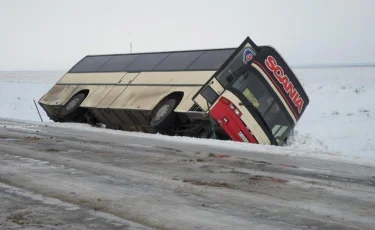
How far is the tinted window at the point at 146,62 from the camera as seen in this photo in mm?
16469

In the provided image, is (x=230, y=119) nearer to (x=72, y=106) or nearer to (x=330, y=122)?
(x=72, y=106)

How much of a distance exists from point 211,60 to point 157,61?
242 cm

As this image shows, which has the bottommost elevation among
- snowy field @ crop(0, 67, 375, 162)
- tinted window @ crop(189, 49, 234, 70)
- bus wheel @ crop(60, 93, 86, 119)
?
snowy field @ crop(0, 67, 375, 162)

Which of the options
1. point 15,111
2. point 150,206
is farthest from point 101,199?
point 15,111

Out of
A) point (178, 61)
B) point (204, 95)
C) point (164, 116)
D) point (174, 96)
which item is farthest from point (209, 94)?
point (178, 61)

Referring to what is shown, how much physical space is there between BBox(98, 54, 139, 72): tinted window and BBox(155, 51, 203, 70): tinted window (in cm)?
186

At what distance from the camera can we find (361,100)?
29.3 m

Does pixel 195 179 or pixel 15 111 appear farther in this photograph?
pixel 15 111

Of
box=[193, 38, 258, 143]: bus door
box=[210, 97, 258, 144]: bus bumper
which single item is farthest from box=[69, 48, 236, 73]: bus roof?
box=[210, 97, 258, 144]: bus bumper

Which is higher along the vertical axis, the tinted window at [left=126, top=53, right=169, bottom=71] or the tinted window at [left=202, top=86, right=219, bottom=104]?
the tinted window at [left=202, top=86, right=219, bottom=104]

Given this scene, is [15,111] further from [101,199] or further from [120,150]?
[101,199]

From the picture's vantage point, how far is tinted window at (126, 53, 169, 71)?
54.0 ft

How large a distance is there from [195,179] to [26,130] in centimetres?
822

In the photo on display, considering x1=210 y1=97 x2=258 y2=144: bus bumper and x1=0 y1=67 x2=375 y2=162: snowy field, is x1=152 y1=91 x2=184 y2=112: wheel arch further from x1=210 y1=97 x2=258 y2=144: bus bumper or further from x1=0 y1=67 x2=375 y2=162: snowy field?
x1=210 y1=97 x2=258 y2=144: bus bumper
